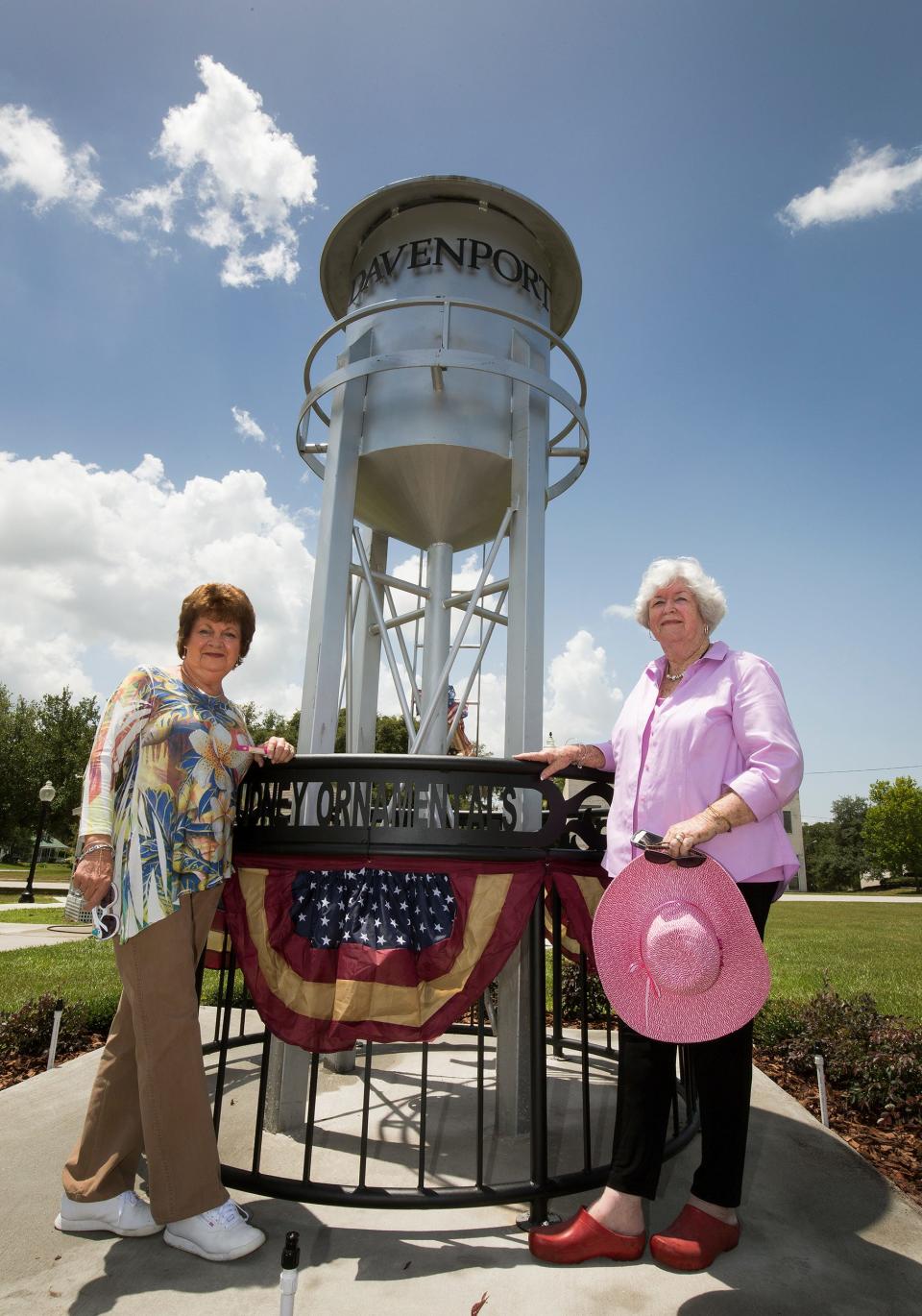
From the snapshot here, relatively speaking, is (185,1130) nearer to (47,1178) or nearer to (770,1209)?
(47,1178)

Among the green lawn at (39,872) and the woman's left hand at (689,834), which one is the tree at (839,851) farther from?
the woman's left hand at (689,834)

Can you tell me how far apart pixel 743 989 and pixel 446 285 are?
15.6 ft

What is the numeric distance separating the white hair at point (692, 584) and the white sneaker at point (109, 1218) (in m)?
2.65

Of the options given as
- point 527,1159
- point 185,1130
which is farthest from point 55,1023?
point 527,1159

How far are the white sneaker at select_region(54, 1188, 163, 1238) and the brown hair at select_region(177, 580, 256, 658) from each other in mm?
1849

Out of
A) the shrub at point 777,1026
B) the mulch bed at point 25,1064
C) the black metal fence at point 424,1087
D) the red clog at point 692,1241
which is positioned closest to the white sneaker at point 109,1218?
the black metal fence at point 424,1087

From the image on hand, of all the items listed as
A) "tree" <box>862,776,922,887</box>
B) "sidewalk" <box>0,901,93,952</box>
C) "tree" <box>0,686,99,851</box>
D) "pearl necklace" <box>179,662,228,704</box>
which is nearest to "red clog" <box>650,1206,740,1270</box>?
"pearl necklace" <box>179,662,228,704</box>

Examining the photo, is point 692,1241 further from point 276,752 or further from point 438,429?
point 438,429

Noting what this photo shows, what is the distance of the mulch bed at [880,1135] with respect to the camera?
3.34 meters

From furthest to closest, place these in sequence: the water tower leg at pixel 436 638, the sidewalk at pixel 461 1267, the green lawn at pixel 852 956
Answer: the green lawn at pixel 852 956, the water tower leg at pixel 436 638, the sidewalk at pixel 461 1267

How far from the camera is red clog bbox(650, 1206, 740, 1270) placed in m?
2.36

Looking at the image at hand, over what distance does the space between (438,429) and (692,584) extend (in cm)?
272

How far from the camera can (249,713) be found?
132ft

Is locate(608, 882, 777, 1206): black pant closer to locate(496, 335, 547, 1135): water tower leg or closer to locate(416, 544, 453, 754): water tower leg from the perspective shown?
locate(496, 335, 547, 1135): water tower leg
